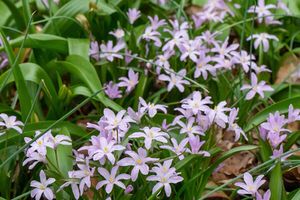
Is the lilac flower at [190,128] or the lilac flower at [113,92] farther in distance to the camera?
the lilac flower at [113,92]

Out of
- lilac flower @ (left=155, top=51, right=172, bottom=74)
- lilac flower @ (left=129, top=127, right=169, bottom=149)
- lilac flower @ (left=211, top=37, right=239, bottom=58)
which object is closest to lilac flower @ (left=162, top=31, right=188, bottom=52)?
lilac flower @ (left=155, top=51, right=172, bottom=74)

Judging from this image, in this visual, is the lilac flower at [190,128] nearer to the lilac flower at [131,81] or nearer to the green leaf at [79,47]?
the lilac flower at [131,81]

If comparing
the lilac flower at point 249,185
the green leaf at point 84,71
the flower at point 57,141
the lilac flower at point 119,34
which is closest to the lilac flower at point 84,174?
the flower at point 57,141

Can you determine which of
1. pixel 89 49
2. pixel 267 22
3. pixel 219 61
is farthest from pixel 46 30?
pixel 267 22

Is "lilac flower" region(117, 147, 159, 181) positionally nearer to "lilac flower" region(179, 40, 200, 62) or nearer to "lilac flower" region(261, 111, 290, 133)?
"lilac flower" region(261, 111, 290, 133)

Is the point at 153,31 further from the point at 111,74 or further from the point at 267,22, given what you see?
the point at 267,22

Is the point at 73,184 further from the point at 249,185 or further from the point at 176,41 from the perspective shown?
the point at 176,41
